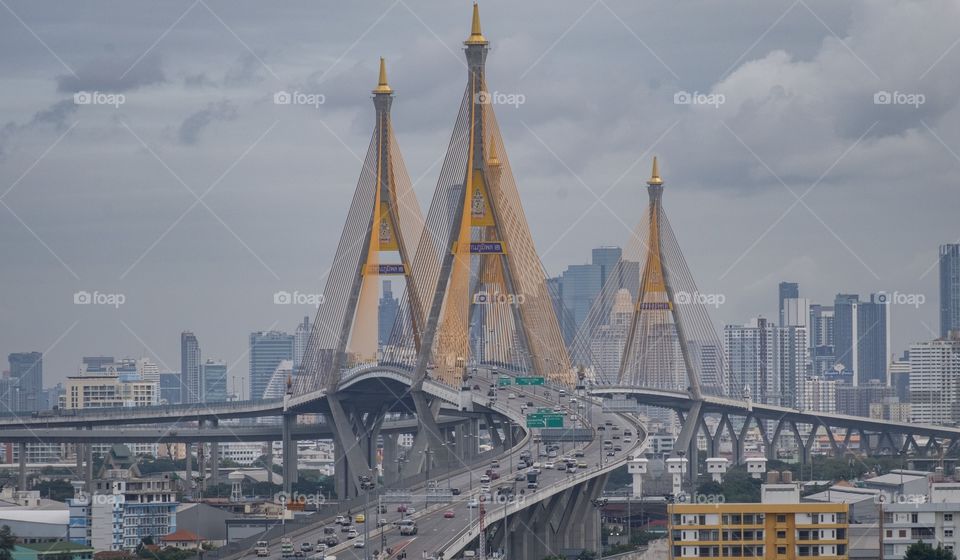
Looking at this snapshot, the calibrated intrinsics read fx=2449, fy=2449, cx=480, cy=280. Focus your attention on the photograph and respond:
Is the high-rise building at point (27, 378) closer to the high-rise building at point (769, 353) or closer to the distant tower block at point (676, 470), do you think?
the high-rise building at point (769, 353)

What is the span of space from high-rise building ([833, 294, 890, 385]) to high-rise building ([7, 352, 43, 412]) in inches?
2160

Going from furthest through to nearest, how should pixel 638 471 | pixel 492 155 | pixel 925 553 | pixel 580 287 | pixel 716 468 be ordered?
pixel 580 287 → pixel 716 468 → pixel 638 471 → pixel 492 155 → pixel 925 553

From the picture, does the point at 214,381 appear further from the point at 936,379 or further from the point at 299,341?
the point at 936,379

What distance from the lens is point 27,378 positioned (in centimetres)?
15425

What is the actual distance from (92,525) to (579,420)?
17302 mm

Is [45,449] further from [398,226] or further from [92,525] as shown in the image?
[92,525]

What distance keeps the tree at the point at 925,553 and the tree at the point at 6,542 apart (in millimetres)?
20324

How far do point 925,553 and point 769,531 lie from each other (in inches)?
113

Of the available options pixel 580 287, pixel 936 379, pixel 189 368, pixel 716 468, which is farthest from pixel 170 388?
pixel 716 468

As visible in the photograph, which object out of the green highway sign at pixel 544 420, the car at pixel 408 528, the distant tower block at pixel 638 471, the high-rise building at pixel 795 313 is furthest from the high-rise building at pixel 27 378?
the car at pixel 408 528

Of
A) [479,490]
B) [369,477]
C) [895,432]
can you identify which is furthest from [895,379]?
[479,490]

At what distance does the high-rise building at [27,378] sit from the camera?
492 ft

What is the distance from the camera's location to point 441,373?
78.7 meters

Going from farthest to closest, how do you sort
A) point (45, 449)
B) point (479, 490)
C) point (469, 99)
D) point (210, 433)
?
point (45, 449) → point (210, 433) → point (469, 99) → point (479, 490)
